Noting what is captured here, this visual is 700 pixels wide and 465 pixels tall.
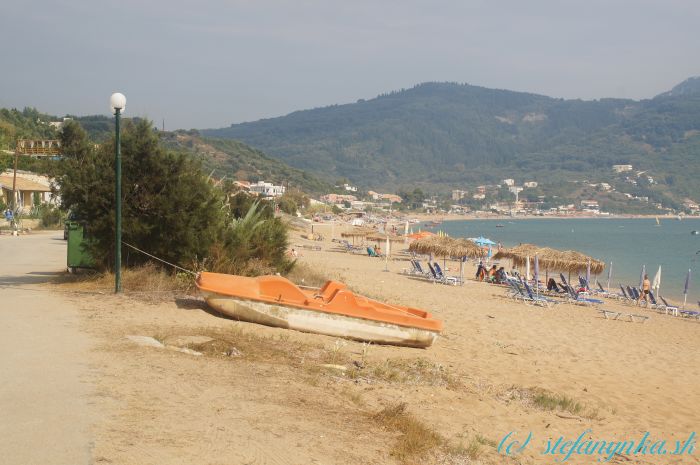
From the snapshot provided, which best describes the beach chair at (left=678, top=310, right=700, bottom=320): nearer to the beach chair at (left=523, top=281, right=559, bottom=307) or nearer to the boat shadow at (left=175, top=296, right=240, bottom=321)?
the beach chair at (left=523, top=281, right=559, bottom=307)

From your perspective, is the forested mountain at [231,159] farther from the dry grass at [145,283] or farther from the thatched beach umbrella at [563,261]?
the dry grass at [145,283]

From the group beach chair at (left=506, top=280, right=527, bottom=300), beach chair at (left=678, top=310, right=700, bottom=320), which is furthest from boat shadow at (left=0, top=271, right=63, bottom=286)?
beach chair at (left=678, top=310, right=700, bottom=320)

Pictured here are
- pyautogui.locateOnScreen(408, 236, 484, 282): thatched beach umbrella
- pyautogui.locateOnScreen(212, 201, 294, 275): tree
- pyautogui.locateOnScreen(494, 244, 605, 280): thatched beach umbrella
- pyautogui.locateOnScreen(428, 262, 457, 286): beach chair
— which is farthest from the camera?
pyautogui.locateOnScreen(408, 236, 484, 282): thatched beach umbrella

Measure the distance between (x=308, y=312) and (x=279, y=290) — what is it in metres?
0.45

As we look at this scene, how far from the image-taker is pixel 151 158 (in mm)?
9617

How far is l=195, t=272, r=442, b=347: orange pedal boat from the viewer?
26.3ft

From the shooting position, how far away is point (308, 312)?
8094 mm

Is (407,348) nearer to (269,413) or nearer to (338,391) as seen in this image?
(338,391)

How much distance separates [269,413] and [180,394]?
71 centimetres

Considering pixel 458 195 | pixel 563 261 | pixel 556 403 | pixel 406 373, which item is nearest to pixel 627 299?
pixel 563 261

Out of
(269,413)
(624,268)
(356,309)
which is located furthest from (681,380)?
(624,268)

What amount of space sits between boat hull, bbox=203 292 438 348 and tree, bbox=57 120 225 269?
177cm

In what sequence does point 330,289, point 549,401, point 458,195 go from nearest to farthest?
point 549,401 → point 330,289 → point 458,195

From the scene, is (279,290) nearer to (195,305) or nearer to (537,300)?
(195,305)
